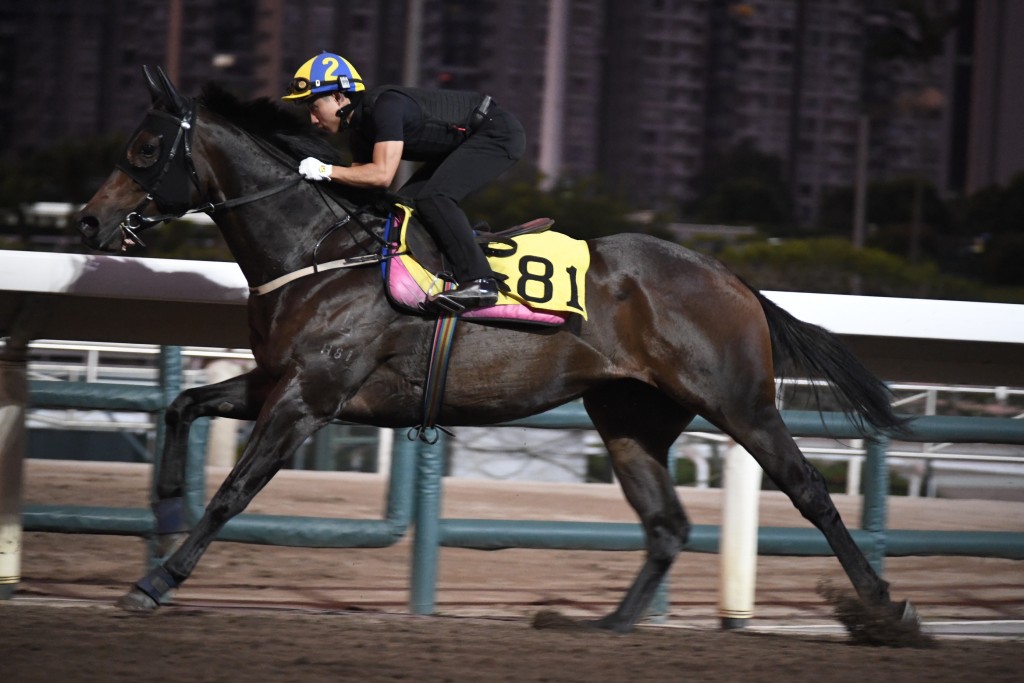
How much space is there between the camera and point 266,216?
4.66m

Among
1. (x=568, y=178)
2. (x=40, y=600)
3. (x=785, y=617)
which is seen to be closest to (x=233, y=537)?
(x=40, y=600)

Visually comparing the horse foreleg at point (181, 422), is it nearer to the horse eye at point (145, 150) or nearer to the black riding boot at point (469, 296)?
the black riding boot at point (469, 296)

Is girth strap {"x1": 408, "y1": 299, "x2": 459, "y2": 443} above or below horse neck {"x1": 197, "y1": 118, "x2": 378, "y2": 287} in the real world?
below

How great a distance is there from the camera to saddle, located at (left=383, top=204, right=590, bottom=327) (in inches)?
179

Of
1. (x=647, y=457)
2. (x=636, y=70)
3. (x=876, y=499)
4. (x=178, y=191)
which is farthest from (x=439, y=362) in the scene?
(x=636, y=70)

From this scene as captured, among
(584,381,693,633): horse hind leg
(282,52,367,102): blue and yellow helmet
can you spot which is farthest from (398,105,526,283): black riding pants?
(584,381,693,633): horse hind leg

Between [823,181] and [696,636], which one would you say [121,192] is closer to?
[696,636]

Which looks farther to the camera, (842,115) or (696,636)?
(842,115)

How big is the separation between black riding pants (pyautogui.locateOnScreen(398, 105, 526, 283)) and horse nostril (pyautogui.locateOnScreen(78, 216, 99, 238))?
114cm

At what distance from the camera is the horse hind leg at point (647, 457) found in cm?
496

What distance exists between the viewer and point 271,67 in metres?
36.2

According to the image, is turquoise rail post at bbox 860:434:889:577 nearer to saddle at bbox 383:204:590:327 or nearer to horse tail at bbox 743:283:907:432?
horse tail at bbox 743:283:907:432

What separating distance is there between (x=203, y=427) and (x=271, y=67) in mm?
32939

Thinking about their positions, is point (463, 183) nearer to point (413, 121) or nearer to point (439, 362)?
point (413, 121)
